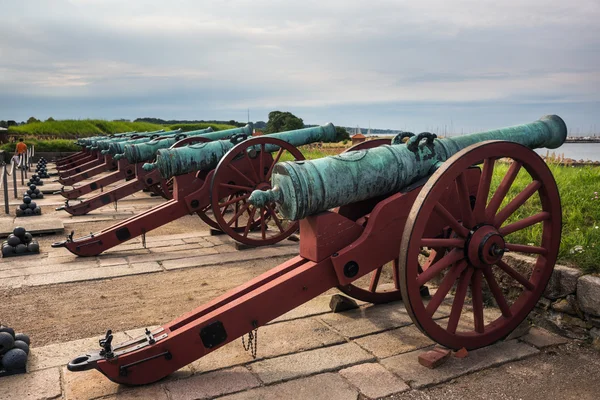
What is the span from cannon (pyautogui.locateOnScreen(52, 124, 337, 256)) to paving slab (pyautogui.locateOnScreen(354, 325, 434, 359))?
2.76m

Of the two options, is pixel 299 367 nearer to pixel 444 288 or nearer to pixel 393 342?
pixel 393 342

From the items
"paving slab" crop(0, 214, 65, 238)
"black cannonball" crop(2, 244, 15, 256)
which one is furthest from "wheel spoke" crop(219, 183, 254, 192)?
"paving slab" crop(0, 214, 65, 238)

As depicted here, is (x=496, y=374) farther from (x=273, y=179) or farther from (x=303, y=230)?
(x=273, y=179)

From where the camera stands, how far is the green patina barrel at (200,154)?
6520 mm

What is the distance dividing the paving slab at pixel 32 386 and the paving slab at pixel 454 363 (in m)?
1.81

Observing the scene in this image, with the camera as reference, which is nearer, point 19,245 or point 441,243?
point 441,243

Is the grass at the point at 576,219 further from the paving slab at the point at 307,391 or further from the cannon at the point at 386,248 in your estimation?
the paving slab at the point at 307,391

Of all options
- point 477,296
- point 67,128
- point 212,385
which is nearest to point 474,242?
point 477,296

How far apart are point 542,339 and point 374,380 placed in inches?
48.5

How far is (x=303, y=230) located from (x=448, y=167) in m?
0.90

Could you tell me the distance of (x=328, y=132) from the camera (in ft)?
23.9

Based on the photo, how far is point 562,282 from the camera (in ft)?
11.2

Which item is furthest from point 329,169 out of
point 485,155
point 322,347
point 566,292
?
point 566,292

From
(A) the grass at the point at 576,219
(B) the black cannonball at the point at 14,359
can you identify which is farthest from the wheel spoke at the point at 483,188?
(B) the black cannonball at the point at 14,359
